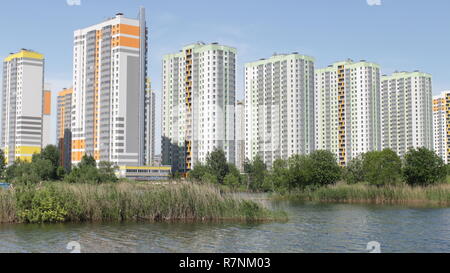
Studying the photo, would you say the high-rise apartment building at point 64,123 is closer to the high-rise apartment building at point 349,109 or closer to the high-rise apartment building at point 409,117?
the high-rise apartment building at point 349,109

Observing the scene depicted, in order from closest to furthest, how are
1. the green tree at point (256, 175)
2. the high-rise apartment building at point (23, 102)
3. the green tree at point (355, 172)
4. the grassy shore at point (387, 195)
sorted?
1. the grassy shore at point (387, 195)
2. the green tree at point (355, 172)
3. the green tree at point (256, 175)
4. the high-rise apartment building at point (23, 102)

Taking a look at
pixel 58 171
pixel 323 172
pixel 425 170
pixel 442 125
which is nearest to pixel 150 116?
pixel 58 171

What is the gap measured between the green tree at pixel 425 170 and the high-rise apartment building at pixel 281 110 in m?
69.5

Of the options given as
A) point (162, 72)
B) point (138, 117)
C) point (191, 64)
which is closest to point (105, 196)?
point (138, 117)

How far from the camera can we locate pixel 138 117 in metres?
120

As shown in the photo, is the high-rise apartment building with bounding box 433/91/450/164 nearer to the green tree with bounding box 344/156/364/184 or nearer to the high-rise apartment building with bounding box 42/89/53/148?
the green tree with bounding box 344/156/364/184

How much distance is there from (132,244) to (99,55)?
10600 centimetres

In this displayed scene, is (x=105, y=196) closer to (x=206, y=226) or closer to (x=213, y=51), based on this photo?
(x=206, y=226)

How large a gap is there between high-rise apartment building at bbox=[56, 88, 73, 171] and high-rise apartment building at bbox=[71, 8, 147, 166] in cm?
4740

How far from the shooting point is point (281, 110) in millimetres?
138875

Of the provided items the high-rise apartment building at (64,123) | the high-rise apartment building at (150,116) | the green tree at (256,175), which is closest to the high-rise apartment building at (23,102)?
the high-rise apartment building at (64,123)

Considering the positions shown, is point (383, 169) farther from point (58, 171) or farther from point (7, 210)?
point (58, 171)

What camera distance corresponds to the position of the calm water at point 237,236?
23.9 m

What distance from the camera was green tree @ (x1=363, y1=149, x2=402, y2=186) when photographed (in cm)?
6494
